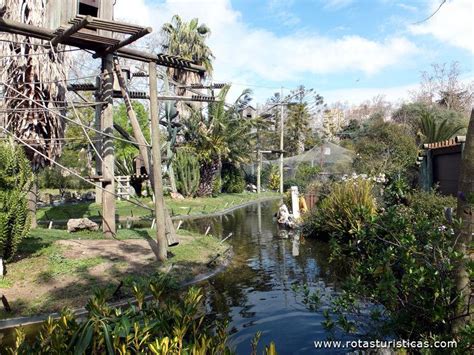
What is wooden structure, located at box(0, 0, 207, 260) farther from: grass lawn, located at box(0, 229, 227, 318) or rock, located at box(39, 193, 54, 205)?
rock, located at box(39, 193, 54, 205)

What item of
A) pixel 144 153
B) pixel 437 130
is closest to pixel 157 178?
pixel 144 153

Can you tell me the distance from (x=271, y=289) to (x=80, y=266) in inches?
147

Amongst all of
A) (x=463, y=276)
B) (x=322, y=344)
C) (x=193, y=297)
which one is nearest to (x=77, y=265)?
(x=322, y=344)

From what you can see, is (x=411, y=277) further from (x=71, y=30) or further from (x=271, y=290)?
(x=71, y=30)

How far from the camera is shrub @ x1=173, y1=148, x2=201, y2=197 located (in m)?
25.8

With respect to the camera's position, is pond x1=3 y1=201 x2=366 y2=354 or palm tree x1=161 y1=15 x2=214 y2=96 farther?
palm tree x1=161 y1=15 x2=214 y2=96

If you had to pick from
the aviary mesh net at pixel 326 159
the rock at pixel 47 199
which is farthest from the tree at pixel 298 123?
the rock at pixel 47 199

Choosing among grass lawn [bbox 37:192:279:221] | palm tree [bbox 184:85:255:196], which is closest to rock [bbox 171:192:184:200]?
grass lawn [bbox 37:192:279:221]

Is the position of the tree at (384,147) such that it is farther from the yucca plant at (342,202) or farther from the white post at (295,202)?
the yucca plant at (342,202)

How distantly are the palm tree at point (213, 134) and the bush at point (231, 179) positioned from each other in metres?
3.47

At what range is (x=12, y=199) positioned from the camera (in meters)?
7.36

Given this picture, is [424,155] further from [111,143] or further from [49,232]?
[49,232]

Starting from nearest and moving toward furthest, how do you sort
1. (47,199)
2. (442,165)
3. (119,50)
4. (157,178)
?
(157,178)
(119,50)
(442,165)
(47,199)

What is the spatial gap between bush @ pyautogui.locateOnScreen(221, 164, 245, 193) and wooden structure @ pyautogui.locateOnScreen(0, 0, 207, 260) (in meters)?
21.6
